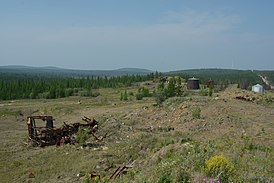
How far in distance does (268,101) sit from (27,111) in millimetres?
27630

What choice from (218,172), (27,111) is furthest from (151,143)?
(27,111)

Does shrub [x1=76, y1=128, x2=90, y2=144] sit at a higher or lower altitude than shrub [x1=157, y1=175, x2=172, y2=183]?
lower

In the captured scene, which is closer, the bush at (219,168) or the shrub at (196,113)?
the bush at (219,168)

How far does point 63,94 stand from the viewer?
6538 centimetres

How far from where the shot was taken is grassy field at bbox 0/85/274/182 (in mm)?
6318

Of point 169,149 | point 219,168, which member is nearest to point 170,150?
point 169,149

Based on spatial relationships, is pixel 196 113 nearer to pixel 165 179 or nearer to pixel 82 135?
pixel 82 135

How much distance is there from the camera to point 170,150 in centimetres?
1073

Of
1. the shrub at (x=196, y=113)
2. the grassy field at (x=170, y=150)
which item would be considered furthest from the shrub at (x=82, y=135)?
the shrub at (x=196, y=113)

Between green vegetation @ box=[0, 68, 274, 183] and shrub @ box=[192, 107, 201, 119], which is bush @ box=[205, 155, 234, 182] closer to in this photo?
green vegetation @ box=[0, 68, 274, 183]

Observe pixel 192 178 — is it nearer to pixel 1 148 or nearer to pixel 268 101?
pixel 1 148

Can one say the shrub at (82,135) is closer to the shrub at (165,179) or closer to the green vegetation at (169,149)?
the green vegetation at (169,149)

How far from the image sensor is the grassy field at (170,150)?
632 centimetres

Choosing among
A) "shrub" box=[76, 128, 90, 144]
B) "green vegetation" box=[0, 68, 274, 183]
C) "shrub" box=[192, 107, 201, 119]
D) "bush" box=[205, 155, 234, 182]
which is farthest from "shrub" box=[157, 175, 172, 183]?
"shrub" box=[192, 107, 201, 119]
